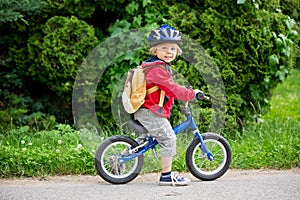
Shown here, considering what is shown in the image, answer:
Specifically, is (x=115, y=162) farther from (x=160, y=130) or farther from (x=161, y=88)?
(x=161, y=88)

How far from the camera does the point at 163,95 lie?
510cm

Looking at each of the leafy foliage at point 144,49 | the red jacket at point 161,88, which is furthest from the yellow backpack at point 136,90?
the leafy foliage at point 144,49

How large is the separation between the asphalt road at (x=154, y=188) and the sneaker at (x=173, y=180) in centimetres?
5

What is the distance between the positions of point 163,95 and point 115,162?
73 centimetres

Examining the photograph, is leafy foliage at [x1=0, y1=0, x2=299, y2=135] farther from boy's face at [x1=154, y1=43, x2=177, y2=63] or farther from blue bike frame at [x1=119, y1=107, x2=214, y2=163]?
boy's face at [x1=154, y1=43, x2=177, y2=63]

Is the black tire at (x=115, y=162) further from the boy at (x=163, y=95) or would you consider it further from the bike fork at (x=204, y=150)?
the bike fork at (x=204, y=150)

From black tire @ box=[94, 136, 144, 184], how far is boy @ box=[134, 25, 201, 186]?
248 mm

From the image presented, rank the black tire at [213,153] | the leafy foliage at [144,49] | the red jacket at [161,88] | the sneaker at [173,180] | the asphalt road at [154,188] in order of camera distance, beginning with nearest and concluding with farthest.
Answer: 1. the asphalt road at [154,188]
2. the red jacket at [161,88]
3. the sneaker at [173,180]
4. the black tire at [213,153]
5. the leafy foliage at [144,49]

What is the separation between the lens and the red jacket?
5012mm

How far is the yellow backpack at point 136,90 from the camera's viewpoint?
198 inches

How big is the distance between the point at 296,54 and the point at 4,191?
400 centimetres

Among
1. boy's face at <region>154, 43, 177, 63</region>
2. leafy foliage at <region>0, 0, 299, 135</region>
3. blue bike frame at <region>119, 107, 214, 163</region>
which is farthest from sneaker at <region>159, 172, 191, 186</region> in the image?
leafy foliage at <region>0, 0, 299, 135</region>

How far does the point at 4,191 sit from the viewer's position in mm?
5047

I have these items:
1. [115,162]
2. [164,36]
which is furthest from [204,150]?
[164,36]
